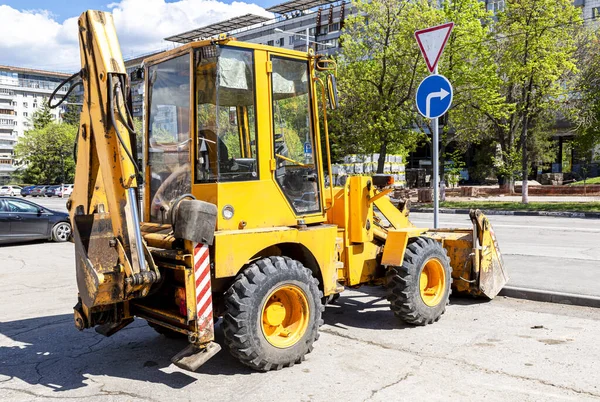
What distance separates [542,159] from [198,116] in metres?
45.0

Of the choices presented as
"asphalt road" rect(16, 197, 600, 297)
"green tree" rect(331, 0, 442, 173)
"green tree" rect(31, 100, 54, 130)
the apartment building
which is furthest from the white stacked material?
"green tree" rect(31, 100, 54, 130)

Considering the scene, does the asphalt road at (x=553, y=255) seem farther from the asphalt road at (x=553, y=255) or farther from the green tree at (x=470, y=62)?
the green tree at (x=470, y=62)

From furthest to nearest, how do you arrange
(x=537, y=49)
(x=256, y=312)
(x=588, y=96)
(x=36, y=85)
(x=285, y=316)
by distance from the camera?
(x=36, y=85)
(x=537, y=49)
(x=588, y=96)
(x=285, y=316)
(x=256, y=312)

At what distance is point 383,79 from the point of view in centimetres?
2781

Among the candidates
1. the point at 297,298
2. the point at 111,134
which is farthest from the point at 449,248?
the point at 111,134

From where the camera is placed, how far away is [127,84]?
464 cm

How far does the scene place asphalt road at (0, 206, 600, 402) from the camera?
4.42 metres

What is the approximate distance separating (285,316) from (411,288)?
1639 mm

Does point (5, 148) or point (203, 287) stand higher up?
point (5, 148)

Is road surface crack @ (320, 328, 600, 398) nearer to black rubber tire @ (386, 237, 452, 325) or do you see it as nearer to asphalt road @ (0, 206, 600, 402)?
asphalt road @ (0, 206, 600, 402)

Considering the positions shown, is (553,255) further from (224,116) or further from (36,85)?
(36,85)

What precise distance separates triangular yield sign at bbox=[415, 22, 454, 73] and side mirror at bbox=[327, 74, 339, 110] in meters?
3.13

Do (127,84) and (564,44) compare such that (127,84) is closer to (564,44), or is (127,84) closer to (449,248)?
(449,248)

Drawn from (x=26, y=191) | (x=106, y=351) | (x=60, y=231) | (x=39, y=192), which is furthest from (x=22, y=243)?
(x=26, y=191)
